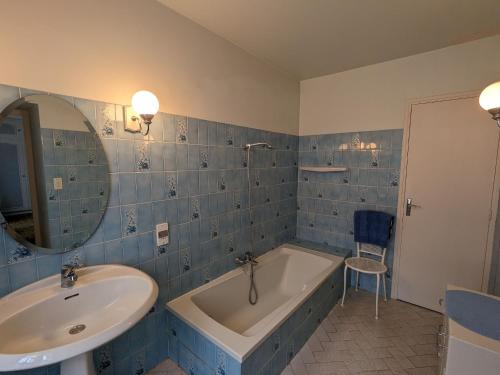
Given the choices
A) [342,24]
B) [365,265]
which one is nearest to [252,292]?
[365,265]

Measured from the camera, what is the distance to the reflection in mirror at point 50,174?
112 cm

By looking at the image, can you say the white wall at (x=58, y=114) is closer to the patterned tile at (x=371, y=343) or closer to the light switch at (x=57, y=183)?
the light switch at (x=57, y=183)

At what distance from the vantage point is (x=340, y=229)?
9.62ft

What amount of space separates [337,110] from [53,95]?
266cm

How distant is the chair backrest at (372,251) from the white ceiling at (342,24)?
2.02 meters

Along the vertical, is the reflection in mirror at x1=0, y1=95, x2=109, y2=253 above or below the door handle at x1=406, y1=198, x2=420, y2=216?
above

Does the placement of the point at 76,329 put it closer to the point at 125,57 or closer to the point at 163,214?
the point at 163,214

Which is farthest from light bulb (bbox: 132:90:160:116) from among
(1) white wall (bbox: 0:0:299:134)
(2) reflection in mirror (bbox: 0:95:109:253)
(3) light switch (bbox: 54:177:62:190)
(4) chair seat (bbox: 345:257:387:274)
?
(4) chair seat (bbox: 345:257:387:274)

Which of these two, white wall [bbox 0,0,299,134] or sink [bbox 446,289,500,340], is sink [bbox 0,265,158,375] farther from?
sink [bbox 446,289,500,340]

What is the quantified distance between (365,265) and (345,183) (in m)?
0.94

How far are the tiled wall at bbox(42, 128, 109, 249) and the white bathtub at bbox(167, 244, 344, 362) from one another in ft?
2.84

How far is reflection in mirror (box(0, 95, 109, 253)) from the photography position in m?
1.12

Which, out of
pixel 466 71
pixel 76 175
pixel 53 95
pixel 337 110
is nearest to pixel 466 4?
pixel 466 71

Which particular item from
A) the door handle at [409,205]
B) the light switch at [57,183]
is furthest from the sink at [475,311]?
the light switch at [57,183]
